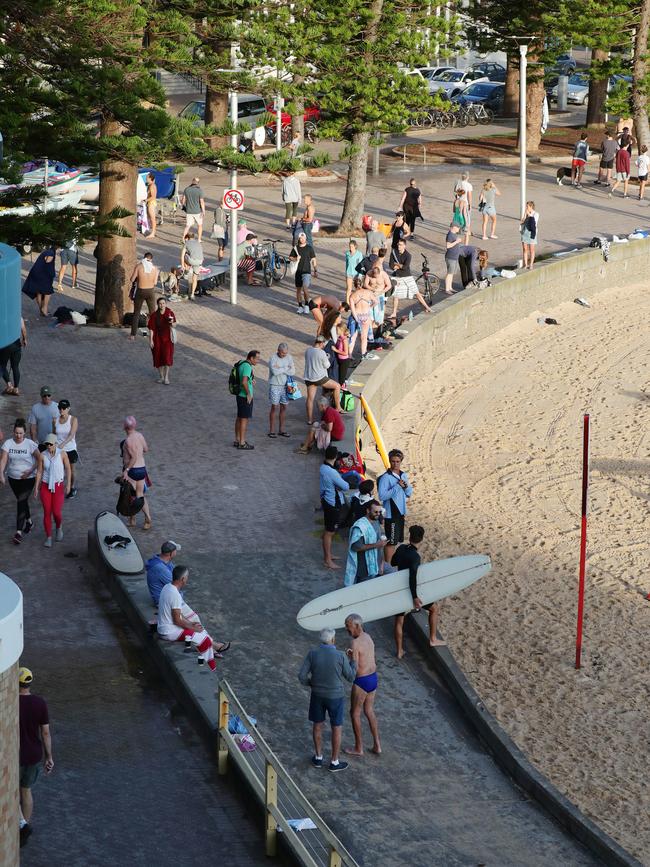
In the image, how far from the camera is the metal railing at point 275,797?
32.1 ft

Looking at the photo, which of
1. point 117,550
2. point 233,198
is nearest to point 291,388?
point 117,550

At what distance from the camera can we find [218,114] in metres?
38.4

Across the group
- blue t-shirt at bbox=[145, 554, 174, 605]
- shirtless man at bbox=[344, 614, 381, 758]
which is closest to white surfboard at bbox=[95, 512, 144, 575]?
blue t-shirt at bbox=[145, 554, 174, 605]

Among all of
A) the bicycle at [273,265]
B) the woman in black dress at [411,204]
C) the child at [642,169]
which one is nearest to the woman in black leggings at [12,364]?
the bicycle at [273,265]

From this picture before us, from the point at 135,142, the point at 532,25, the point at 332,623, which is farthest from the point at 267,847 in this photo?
the point at 532,25

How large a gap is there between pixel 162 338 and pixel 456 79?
3593 centimetres

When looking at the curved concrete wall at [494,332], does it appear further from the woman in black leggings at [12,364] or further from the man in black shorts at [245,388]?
the woman in black leggings at [12,364]

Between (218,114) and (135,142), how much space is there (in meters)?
15.7

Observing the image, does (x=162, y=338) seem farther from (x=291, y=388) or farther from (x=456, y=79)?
(x=456, y=79)

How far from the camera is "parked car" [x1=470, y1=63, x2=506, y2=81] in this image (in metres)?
56.3

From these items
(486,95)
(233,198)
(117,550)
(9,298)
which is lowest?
(117,550)

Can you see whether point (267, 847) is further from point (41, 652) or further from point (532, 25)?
point (532, 25)

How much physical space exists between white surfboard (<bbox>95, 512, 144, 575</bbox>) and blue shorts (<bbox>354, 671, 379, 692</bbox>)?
130 inches

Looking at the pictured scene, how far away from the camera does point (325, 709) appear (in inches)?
480
